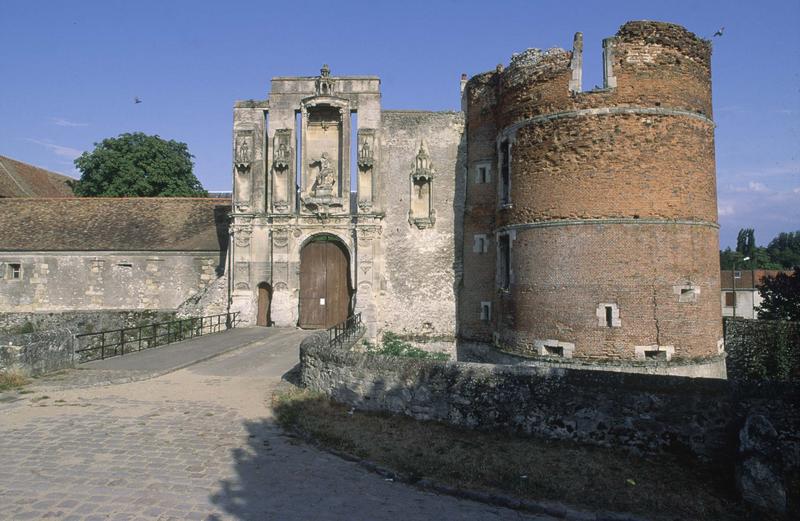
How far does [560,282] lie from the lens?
48.2 feet

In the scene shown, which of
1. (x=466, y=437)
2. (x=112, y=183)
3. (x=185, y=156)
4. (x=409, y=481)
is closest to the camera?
(x=409, y=481)

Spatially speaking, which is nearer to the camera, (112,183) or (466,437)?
(466,437)

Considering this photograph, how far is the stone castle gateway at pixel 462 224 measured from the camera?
14.2 meters

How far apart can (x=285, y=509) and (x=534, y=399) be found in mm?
4237

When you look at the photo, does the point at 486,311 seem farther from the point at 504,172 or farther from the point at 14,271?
the point at 14,271

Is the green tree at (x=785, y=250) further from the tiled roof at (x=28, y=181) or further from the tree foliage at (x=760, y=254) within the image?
the tiled roof at (x=28, y=181)

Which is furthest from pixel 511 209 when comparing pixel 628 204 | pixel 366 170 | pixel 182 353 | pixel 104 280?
pixel 104 280

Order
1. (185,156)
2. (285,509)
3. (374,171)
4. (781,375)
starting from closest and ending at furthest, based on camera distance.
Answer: (285,509)
(781,375)
(374,171)
(185,156)

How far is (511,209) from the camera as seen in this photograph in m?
16.3

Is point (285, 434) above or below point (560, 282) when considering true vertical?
below

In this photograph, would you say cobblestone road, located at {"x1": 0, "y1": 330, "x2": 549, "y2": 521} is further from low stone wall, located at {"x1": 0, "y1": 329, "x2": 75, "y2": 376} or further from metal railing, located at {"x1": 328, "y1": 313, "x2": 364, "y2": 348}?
metal railing, located at {"x1": 328, "y1": 313, "x2": 364, "y2": 348}

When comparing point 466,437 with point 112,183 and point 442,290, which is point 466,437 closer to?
point 442,290

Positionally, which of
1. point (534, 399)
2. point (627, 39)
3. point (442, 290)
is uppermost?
point (627, 39)

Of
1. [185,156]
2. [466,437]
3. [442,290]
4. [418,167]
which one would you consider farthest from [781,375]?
[185,156]
